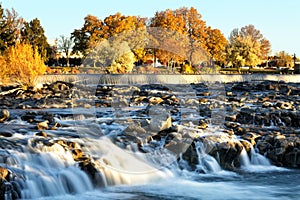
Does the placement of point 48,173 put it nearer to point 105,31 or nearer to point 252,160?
point 252,160

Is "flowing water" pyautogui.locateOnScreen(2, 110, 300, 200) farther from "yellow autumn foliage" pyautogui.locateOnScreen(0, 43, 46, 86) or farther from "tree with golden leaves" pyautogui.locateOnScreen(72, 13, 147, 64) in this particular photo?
"tree with golden leaves" pyautogui.locateOnScreen(72, 13, 147, 64)

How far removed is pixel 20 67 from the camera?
86.5 feet

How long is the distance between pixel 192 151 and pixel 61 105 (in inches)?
382

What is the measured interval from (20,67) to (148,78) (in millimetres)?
13483

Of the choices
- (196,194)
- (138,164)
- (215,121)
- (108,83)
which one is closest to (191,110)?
(215,121)

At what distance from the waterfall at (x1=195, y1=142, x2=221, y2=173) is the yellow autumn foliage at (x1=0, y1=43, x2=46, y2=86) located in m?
16.5

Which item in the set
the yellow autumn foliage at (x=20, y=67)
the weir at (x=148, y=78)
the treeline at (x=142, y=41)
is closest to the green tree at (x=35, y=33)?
the treeline at (x=142, y=41)

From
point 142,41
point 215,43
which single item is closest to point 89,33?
point 142,41

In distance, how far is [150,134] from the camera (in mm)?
13148

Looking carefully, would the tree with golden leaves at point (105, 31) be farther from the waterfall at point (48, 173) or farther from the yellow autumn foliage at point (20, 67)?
the waterfall at point (48, 173)

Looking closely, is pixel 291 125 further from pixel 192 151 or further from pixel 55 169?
pixel 55 169

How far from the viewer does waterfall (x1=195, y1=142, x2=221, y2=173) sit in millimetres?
11875

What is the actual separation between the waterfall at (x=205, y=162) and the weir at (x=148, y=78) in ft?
59.6

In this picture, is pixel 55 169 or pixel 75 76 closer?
Result: pixel 55 169
